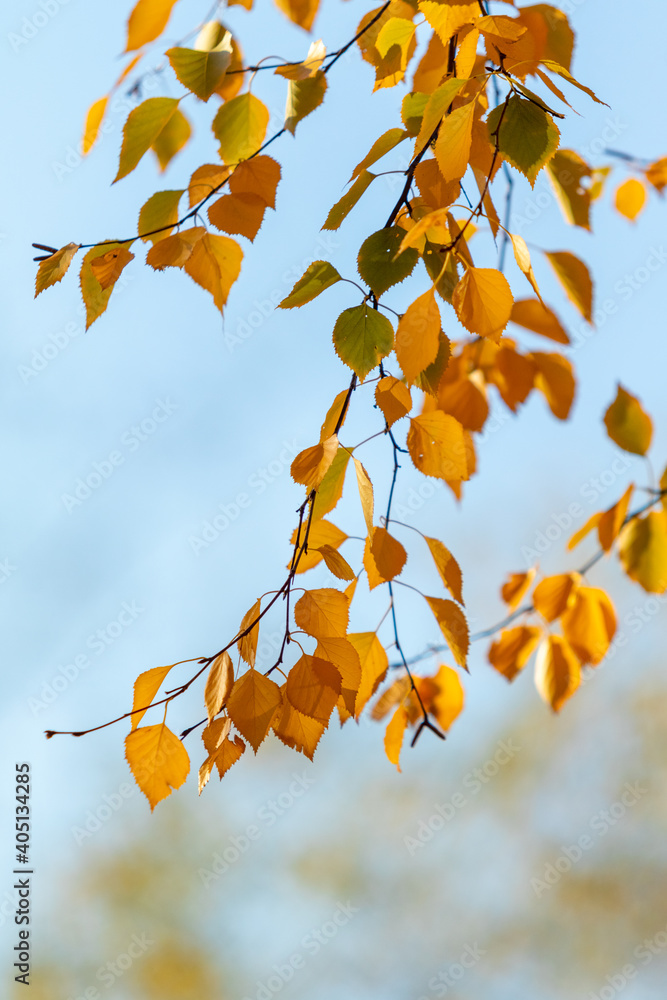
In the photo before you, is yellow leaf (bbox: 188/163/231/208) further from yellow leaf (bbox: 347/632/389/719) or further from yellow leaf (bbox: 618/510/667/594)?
yellow leaf (bbox: 618/510/667/594)

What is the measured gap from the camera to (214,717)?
17.2 inches

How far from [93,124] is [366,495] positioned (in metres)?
0.44

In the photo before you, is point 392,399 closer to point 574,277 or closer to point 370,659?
point 370,659

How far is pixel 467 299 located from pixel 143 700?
1.06 feet

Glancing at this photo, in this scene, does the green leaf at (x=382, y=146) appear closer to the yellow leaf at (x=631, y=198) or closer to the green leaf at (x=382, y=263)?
the green leaf at (x=382, y=263)

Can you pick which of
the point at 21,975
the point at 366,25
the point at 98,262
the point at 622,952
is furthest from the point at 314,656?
the point at 622,952

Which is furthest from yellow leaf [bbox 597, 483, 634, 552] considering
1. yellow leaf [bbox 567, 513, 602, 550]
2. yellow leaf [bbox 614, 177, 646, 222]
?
yellow leaf [bbox 614, 177, 646, 222]

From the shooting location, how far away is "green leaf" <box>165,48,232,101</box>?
1.55ft

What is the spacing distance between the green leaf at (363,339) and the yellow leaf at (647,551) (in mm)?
458

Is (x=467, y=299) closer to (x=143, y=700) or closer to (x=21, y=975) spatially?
(x=143, y=700)

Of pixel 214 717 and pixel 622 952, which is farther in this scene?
pixel 622 952

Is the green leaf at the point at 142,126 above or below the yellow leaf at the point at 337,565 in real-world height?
above

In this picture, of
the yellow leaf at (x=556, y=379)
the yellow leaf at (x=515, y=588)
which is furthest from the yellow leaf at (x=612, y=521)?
the yellow leaf at (x=515, y=588)

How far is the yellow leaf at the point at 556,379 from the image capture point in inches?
34.2
